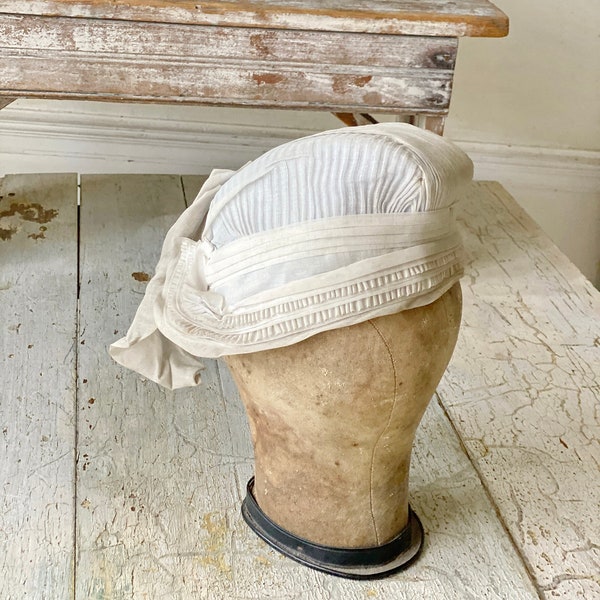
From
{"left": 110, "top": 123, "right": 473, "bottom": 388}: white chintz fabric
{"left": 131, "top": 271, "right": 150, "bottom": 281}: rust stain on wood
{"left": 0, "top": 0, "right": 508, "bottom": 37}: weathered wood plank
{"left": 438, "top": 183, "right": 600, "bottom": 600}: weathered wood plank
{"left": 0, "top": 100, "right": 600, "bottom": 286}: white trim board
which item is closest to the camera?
{"left": 110, "top": 123, "right": 473, "bottom": 388}: white chintz fabric

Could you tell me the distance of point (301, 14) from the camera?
1357 mm

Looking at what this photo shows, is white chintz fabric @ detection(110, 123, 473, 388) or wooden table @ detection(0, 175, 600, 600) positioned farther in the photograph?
wooden table @ detection(0, 175, 600, 600)

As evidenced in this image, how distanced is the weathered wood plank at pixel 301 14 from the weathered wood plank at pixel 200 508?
0.51 meters

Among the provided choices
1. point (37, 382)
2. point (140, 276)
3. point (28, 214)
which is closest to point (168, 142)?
point (28, 214)

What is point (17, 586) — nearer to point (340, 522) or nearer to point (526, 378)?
point (340, 522)

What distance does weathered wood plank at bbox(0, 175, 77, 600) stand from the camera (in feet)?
3.17

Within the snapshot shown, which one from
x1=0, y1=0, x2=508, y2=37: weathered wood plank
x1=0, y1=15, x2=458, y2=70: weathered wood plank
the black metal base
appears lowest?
the black metal base

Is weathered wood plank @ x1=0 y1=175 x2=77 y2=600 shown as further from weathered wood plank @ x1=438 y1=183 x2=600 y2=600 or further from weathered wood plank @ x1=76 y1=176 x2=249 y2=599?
weathered wood plank @ x1=438 y1=183 x2=600 y2=600

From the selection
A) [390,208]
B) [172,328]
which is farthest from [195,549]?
[390,208]

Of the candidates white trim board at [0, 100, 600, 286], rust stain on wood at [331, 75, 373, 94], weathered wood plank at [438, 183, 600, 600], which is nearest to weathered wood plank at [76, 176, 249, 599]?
weathered wood plank at [438, 183, 600, 600]

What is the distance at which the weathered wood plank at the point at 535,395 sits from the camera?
41.0 inches

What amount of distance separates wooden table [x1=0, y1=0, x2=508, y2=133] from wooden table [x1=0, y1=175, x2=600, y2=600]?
0.39 m

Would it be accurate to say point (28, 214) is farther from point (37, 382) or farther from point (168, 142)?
point (37, 382)

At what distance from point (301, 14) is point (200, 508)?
0.78 metres
